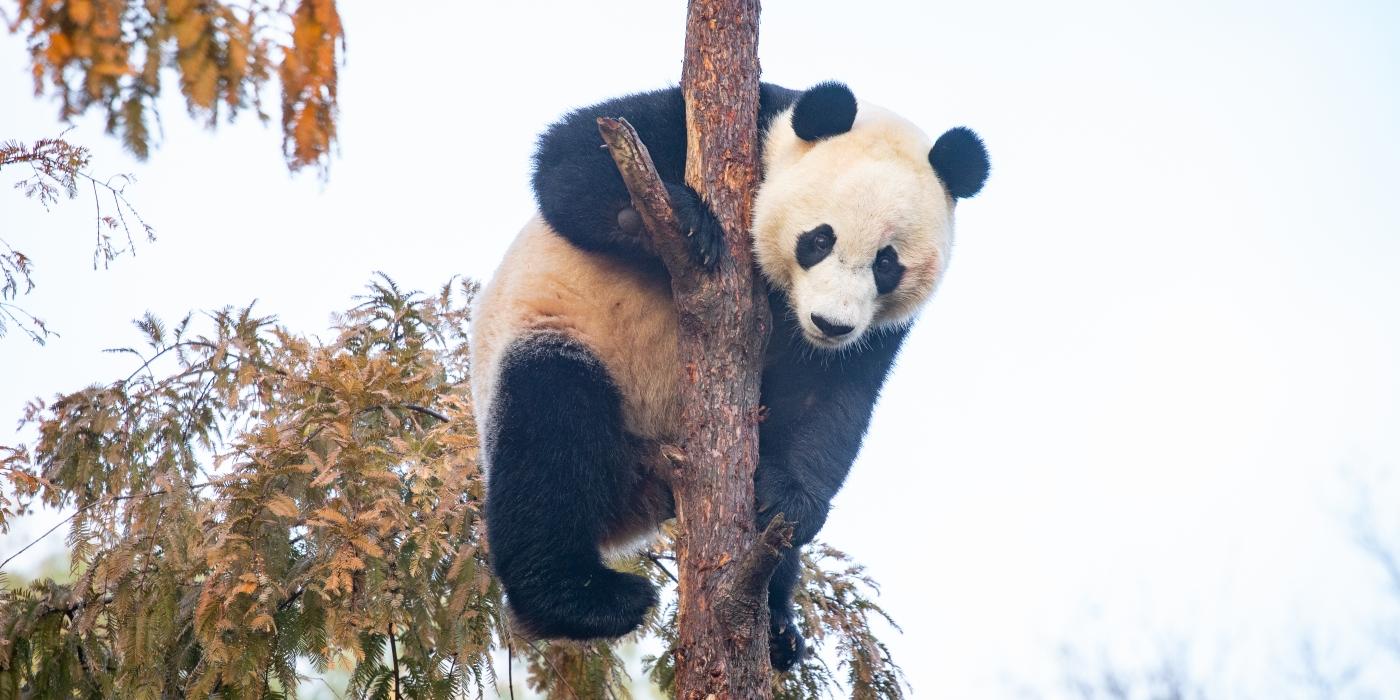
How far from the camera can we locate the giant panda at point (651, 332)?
4.80 metres

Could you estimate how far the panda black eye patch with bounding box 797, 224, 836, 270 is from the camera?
480cm

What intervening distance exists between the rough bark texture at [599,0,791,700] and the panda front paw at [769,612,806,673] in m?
1.11

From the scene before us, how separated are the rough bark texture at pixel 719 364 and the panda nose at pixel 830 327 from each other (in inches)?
8.6

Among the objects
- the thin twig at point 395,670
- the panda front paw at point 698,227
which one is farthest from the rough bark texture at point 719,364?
the thin twig at point 395,670

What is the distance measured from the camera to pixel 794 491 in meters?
4.75

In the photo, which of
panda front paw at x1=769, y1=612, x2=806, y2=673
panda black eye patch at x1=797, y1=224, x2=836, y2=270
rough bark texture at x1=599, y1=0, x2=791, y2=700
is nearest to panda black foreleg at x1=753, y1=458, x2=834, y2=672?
panda front paw at x1=769, y1=612, x2=806, y2=673

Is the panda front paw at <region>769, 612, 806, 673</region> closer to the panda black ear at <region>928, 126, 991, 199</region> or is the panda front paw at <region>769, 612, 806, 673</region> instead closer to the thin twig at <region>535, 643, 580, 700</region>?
the thin twig at <region>535, 643, 580, 700</region>

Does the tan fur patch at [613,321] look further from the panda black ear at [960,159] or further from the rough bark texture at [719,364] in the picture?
the panda black ear at [960,159]

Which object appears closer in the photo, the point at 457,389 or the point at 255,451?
the point at 255,451

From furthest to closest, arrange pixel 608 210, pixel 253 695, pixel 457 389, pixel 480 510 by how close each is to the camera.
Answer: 1. pixel 457 389
2. pixel 480 510
3. pixel 608 210
4. pixel 253 695

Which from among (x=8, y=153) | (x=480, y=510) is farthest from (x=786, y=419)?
(x=8, y=153)

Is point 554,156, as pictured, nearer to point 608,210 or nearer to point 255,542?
point 608,210

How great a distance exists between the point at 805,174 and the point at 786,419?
3.83ft

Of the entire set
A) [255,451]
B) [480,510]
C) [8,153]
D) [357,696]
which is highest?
[8,153]
